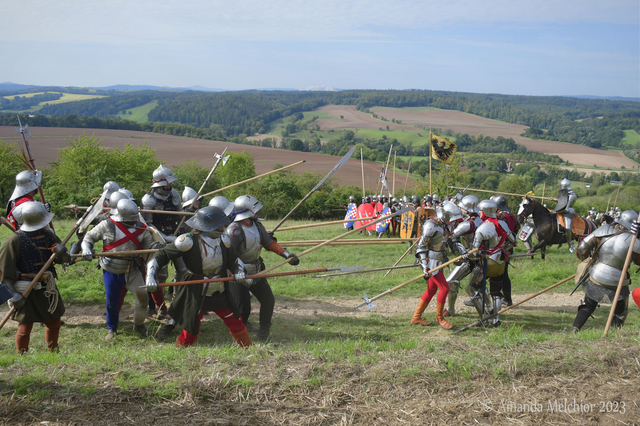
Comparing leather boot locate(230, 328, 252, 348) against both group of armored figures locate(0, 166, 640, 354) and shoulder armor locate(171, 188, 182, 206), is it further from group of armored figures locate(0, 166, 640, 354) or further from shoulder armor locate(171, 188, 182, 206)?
shoulder armor locate(171, 188, 182, 206)

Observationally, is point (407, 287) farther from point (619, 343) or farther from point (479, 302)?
point (619, 343)

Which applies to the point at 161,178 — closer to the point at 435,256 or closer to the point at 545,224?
the point at 435,256

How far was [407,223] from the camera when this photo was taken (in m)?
14.1

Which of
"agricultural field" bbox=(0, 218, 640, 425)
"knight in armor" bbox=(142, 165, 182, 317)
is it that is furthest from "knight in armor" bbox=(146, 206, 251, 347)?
"knight in armor" bbox=(142, 165, 182, 317)

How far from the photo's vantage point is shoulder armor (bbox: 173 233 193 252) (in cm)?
463

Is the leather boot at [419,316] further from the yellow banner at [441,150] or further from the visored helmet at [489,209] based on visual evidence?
the yellow banner at [441,150]

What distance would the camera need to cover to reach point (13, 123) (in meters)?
51.2

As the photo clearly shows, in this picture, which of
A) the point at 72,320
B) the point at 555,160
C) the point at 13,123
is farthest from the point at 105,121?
the point at 72,320

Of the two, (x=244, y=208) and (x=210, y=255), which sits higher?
(x=244, y=208)

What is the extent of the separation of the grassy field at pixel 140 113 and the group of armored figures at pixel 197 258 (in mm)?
98959

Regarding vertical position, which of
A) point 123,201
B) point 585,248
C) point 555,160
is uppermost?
point 123,201

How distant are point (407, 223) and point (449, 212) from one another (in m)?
7.59

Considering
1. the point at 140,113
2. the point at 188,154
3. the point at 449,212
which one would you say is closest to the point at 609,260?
the point at 449,212

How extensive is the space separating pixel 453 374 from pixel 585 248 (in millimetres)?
2861
